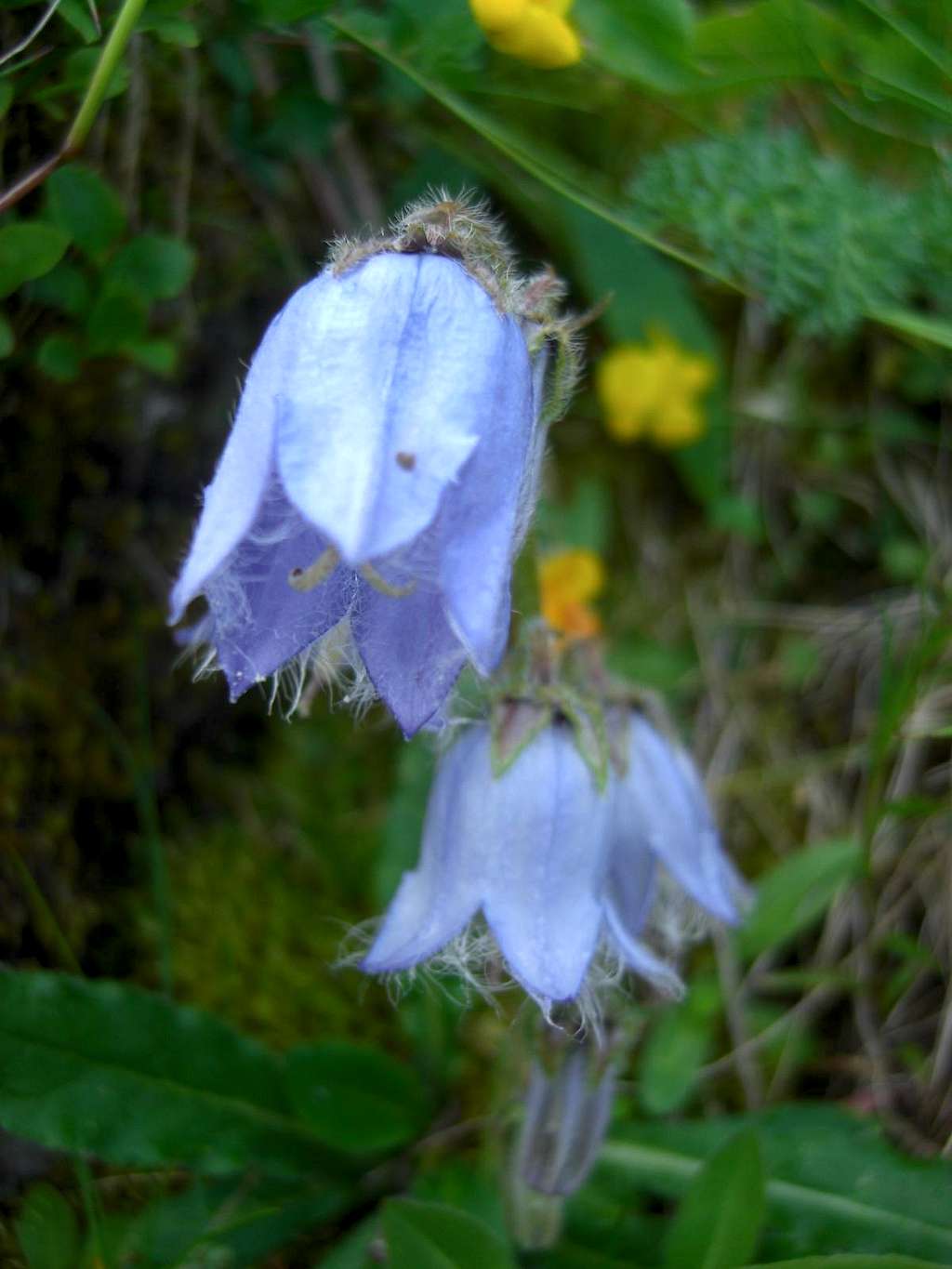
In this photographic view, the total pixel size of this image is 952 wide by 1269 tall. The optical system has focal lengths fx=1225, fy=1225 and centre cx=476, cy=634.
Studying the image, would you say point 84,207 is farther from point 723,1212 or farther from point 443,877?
point 723,1212

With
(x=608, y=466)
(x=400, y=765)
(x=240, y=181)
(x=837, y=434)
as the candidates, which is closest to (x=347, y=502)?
(x=400, y=765)

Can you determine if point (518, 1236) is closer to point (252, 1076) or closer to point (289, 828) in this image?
point (252, 1076)

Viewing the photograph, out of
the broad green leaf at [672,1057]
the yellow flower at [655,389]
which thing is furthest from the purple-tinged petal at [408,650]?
the yellow flower at [655,389]

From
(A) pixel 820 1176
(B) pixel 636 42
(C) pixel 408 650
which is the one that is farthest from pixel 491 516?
(A) pixel 820 1176

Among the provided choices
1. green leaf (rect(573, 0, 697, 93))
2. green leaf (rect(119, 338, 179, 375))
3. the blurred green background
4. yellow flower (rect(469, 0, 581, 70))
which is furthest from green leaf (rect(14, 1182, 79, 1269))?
green leaf (rect(573, 0, 697, 93))

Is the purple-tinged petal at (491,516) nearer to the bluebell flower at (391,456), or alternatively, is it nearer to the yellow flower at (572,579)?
the bluebell flower at (391,456)

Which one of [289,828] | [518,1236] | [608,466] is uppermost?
[608,466]

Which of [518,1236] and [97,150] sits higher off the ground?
[97,150]
